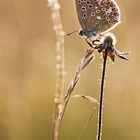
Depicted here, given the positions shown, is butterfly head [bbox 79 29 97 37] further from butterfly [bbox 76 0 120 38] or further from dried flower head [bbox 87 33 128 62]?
dried flower head [bbox 87 33 128 62]

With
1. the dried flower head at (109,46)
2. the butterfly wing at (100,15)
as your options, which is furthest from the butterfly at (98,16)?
the dried flower head at (109,46)

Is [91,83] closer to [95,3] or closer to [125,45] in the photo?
[125,45]

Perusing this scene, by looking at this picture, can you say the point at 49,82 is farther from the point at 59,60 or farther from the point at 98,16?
the point at 59,60

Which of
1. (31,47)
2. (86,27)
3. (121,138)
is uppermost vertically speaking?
(86,27)

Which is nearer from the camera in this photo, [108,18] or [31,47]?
[108,18]

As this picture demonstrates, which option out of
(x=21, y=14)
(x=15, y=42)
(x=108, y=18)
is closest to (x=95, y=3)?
(x=108, y=18)

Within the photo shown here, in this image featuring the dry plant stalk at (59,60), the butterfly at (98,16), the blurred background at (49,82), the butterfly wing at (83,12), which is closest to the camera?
the dry plant stalk at (59,60)

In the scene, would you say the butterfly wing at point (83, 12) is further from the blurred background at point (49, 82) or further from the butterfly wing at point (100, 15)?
the blurred background at point (49, 82)

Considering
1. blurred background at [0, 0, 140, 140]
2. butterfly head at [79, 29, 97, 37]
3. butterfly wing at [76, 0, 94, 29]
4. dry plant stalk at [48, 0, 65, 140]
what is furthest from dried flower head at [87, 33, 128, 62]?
blurred background at [0, 0, 140, 140]
